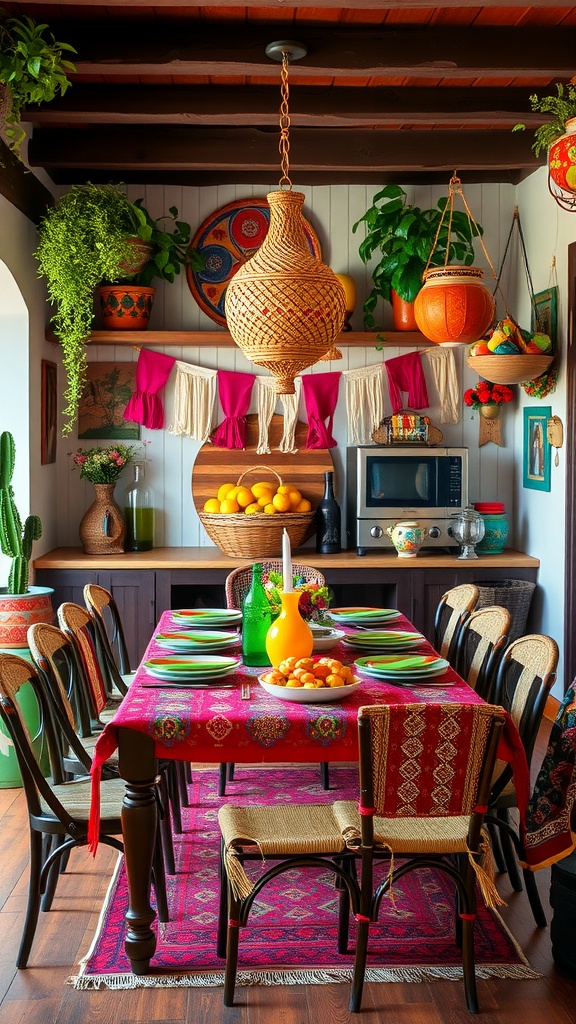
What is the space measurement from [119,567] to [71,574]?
24 cm

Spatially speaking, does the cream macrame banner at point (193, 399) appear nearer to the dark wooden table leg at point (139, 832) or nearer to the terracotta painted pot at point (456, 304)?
the terracotta painted pot at point (456, 304)

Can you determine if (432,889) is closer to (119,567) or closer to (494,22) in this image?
(119,567)

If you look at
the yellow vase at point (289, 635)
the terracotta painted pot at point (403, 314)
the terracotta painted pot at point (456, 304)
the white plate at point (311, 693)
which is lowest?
the white plate at point (311, 693)

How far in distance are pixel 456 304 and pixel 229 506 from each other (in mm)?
1828

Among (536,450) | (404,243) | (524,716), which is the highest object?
(404,243)

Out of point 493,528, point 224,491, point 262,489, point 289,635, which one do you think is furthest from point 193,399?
point 289,635

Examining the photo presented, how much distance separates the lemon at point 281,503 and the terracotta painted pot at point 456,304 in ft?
5.06

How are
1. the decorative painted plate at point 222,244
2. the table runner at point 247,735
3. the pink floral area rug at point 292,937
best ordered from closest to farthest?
the table runner at point 247,735, the pink floral area rug at point 292,937, the decorative painted plate at point 222,244

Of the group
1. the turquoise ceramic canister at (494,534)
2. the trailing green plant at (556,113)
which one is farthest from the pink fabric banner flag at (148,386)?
the trailing green plant at (556,113)

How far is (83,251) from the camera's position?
508 centimetres

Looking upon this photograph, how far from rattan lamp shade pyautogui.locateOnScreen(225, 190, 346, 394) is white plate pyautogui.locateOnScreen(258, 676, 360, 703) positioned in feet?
2.94

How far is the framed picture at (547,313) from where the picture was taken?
5211mm

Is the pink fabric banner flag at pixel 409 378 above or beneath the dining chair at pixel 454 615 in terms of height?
above

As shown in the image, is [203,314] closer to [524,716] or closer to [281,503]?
[281,503]
